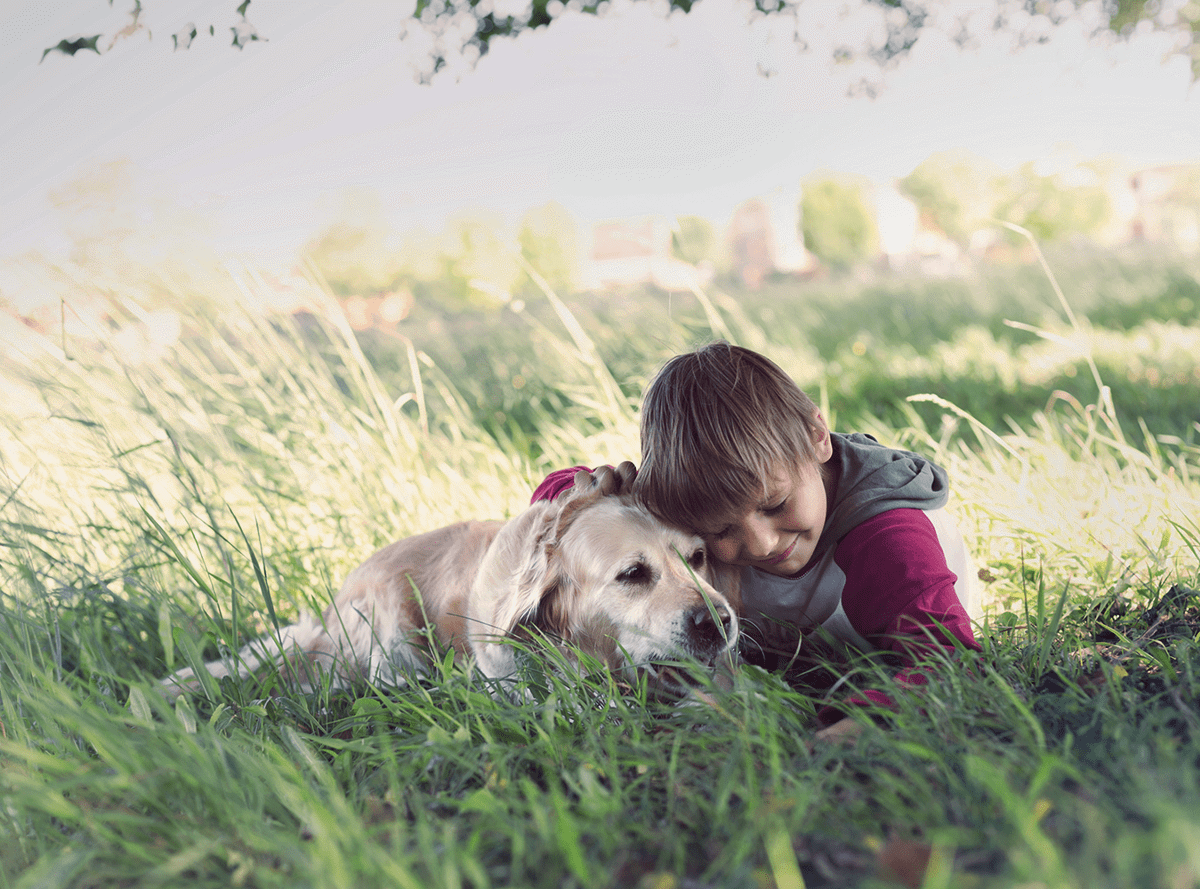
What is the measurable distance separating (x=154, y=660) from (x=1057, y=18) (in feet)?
12.2

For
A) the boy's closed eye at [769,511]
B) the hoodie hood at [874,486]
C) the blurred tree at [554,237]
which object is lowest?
the blurred tree at [554,237]

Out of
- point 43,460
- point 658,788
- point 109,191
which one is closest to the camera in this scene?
point 658,788

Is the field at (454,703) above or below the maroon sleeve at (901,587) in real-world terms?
above

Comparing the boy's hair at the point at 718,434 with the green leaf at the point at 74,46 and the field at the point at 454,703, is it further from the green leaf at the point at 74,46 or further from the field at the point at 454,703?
the green leaf at the point at 74,46

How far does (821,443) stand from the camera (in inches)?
77.5

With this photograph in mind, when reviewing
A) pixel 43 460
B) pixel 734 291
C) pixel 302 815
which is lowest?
pixel 734 291

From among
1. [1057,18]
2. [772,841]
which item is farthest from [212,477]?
[1057,18]

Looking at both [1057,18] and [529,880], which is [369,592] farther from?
[1057,18]

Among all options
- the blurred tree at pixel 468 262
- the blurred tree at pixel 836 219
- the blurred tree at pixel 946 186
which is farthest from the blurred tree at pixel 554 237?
the blurred tree at pixel 946 186

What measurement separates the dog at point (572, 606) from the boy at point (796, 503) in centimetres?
11

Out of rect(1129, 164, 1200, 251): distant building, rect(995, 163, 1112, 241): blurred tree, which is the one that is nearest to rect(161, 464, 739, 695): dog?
rect(1129, 164, 1200, 251): distant building

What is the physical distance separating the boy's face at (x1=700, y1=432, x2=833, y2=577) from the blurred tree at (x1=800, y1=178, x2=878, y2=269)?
41.7 meters

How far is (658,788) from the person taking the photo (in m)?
1.29

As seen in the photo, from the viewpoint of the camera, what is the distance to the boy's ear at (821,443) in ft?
6.36
